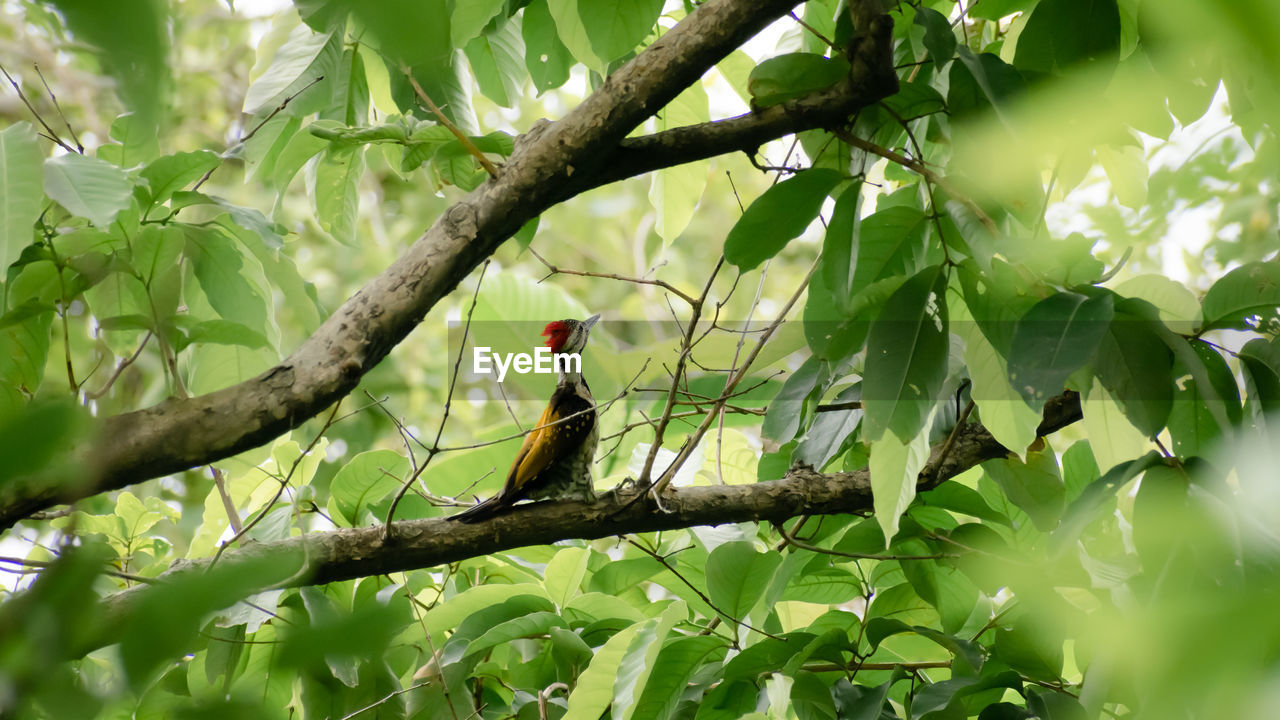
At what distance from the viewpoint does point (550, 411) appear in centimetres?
207

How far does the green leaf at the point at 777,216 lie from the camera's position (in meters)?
1.16

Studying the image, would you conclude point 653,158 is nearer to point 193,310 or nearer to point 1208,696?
point 193,310

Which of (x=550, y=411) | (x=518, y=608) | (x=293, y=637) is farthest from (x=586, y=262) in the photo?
(x=293, y=637)

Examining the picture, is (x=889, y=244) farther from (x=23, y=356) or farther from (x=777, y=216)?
(x=23, y=356)

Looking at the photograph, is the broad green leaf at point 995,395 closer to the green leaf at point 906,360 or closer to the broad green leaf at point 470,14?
the green leaf at point 906,360

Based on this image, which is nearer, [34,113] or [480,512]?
[34,113]

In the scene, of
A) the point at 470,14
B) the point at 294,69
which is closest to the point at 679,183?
the point at 470,14

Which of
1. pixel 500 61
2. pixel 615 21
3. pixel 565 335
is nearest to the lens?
pixel 615 21

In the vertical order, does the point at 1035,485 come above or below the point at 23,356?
below

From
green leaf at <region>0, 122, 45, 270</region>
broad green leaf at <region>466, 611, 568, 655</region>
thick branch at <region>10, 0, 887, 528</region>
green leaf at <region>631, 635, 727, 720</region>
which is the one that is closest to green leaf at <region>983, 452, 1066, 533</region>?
green leaf at <region>631, 635, 727, 720</region>

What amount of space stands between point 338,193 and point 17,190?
66cm

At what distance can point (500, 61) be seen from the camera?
169 centimetres

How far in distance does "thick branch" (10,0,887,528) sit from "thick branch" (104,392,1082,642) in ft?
1.22

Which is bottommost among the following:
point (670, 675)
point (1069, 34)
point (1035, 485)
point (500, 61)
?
point (670, 675)
